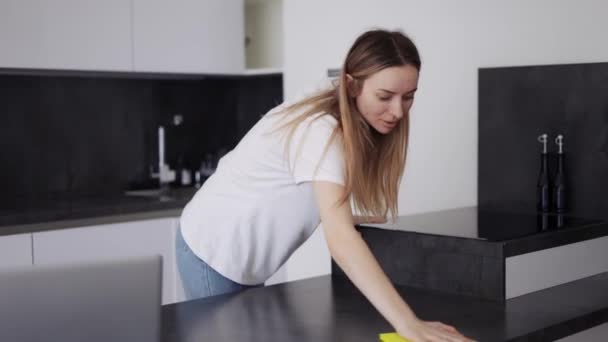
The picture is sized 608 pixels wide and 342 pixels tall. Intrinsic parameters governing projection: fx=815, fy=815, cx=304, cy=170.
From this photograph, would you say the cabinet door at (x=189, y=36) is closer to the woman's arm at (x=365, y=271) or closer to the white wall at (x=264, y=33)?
the white wall at (x=264, y=33)

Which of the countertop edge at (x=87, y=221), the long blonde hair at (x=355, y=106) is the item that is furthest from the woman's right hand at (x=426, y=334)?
the countertop edge at (x=87, y=221)

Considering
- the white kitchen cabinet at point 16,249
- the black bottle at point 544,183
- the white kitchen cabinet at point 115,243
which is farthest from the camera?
the white kitchen cabinet at point 115,243

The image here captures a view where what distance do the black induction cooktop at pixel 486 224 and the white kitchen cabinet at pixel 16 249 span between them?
1466 mm

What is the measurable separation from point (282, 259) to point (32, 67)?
5.68 ft

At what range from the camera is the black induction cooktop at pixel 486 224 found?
6.81 ft

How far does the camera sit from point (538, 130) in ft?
9.04

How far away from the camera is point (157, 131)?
161 inches

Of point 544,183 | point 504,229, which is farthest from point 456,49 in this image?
point 504,229

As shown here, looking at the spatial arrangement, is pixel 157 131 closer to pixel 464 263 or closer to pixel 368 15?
pixel 368 15

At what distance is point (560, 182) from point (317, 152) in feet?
4.19

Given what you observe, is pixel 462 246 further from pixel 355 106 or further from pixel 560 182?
pixel 560 182

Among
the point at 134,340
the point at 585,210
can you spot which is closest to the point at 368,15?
the point at 585,210

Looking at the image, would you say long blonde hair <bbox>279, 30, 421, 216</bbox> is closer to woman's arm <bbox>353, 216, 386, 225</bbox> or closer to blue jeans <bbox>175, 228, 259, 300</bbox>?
woman's arm <bbox>353, 216, 386, 225</bbox>

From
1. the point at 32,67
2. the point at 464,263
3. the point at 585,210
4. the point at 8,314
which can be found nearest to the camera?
the point at 8,314
